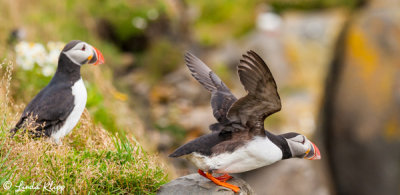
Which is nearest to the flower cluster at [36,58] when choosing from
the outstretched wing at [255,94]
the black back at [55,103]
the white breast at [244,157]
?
the black back at [55,103]

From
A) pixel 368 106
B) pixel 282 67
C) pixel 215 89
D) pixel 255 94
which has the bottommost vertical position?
pixel 368 106

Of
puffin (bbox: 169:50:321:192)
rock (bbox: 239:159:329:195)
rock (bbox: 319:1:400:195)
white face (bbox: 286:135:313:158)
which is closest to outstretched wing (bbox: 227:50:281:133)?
puffin (bbox: 169:50:321:192)

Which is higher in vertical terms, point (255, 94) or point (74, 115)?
point (255, 94)

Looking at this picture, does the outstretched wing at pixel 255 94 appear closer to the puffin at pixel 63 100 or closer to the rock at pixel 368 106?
the puffin at pixel 63 100

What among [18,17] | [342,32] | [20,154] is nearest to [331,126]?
[342,32]

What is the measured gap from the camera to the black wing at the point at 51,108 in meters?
3.96

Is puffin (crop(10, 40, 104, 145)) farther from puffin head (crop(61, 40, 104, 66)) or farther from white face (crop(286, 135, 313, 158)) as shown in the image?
→ white face (crop(286, 135, 313, 158))

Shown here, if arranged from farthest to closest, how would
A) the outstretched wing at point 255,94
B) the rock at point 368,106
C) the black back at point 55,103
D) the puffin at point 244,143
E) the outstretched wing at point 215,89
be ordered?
the rock at point 368,106
the black back at point 55,103
the outstretched wing at point 215,89
the puffin at point 244,143
the outstretched wing at point 255,94

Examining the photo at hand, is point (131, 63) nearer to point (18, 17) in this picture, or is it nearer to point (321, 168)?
point (18, 17)

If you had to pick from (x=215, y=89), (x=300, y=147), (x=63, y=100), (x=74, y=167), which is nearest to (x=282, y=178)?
(x=215, y=89)

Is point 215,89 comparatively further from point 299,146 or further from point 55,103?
point 55,103

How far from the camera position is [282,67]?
11.6m

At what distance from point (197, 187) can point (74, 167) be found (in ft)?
2.80

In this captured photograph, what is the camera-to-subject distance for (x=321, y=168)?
10.7 meters
